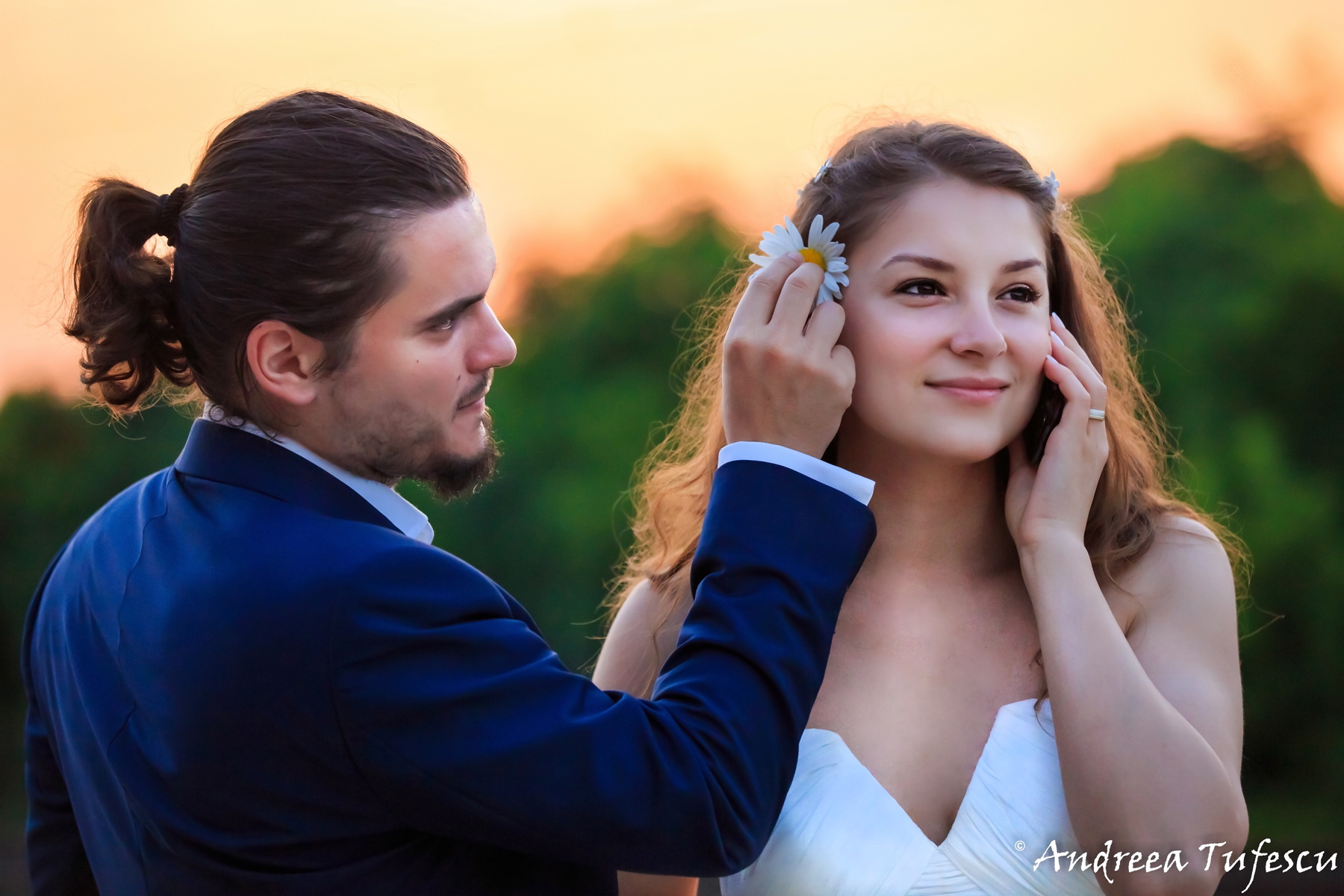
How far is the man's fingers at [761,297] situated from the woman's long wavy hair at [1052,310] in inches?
14.1

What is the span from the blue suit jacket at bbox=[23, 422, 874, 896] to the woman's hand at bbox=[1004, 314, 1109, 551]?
1.98 ft

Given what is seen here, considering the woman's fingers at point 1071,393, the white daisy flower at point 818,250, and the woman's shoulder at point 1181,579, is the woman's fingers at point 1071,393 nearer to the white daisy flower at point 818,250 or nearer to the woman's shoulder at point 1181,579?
the woman's shoulder at point 1181,579

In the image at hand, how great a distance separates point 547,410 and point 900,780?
997 cm

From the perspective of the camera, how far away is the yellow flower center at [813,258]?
8.34 ft

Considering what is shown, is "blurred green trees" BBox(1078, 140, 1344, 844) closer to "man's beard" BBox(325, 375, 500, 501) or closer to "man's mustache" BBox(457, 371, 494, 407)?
"man's mustache" BBox(457, 371, 494, 407)

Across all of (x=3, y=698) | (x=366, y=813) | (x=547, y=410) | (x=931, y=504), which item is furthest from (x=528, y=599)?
(x=366, y=813)

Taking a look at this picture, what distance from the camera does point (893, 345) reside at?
8.37 ft

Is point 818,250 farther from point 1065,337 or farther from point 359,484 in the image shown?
point 359,484

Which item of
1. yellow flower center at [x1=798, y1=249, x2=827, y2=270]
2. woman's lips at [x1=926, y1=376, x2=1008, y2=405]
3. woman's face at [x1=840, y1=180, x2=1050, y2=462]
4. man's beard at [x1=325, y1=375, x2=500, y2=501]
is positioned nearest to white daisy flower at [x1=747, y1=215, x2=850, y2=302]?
yellow flower center at [x1=798, y1=249, x2=827, y2=270]

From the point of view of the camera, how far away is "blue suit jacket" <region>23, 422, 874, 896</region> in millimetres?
1811

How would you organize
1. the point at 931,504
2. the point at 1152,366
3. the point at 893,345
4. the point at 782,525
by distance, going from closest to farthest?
the point at 782,525 → the point at 893,345 → the point at 931,504 → the point at 1152,366

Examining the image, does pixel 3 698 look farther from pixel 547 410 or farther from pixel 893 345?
pixel 893 345

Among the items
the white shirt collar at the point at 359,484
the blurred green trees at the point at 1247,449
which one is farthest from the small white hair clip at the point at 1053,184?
the blurred green trees at the point at 1247,449

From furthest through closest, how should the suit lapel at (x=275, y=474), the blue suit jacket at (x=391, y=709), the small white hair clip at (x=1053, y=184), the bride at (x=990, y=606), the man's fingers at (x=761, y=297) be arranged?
the small white hair clip at (x=1053, y=184) → the man's fingers at (x=761, y=297) → the bride at (x=990, y=606) → the suit lapel at (x=275, y=474) → the blue suit jacket at (x=391, y=709)
